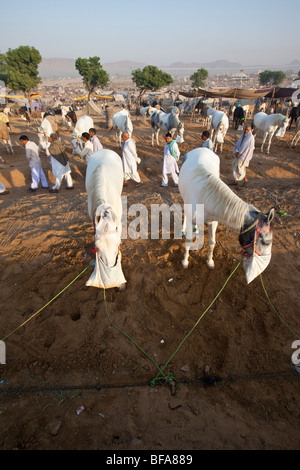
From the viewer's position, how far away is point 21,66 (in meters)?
22.5

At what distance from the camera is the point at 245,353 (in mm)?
3316

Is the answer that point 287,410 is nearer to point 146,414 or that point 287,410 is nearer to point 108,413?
point 146,414

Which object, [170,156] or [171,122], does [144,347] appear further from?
[171,122]

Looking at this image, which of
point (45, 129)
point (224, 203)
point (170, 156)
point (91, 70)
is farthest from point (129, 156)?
point (91, 70)

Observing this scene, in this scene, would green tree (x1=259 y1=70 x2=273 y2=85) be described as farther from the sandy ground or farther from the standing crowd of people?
the sandy ground

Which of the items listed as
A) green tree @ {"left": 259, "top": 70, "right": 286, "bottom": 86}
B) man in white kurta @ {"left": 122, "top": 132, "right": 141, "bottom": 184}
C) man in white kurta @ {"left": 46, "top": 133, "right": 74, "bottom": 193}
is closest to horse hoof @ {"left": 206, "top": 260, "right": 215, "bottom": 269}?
man in white kurta @ {"left": 122, "top": 132, "right": 141, "bottom": 184}

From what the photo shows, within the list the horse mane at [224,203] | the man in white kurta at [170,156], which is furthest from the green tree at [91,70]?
the horse mane at [224,203]

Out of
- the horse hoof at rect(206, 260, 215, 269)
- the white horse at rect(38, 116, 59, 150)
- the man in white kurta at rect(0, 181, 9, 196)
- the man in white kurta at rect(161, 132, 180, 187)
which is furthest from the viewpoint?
the white horse at rect(38, 116, 59, 150)

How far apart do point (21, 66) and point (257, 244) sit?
29.4 meters

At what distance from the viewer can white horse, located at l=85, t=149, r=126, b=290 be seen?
327cm

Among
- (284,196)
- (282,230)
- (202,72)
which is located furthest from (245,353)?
(202,72)

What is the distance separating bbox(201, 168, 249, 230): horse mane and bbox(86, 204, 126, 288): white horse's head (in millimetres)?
1653

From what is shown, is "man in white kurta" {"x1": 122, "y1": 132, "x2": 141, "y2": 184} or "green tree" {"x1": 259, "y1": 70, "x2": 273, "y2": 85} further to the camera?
"green tree" {"x1": 259, "y1": 70, "x2": 273, "y2": 85}

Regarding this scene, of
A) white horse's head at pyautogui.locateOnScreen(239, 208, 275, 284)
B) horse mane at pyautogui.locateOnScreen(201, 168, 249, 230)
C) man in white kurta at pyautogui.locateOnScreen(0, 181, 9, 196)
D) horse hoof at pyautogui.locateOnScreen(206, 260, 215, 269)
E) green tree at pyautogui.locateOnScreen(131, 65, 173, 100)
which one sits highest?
green tree at pyautogui.locateOnScreen(131, 65, 173, 100)
